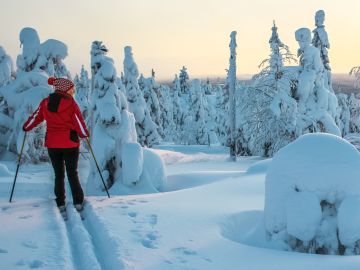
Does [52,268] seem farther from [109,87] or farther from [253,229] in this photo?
[109,87]

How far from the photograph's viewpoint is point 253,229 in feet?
22.5

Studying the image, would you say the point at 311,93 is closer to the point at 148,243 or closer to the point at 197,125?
the point at 148,243

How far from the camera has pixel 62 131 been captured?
7340mm

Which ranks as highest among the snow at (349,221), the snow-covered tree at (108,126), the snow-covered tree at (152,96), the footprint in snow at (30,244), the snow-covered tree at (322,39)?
the snow-covered tree at (322,39)

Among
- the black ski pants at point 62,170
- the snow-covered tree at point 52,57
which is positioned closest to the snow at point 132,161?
the black ski pants at point 62,170

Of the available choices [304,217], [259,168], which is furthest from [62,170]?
[259,168]

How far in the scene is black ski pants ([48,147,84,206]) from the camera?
24.0ft

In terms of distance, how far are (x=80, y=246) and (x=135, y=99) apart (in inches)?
1288

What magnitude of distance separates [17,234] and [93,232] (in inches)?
37.9

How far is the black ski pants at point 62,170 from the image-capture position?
7.32 m

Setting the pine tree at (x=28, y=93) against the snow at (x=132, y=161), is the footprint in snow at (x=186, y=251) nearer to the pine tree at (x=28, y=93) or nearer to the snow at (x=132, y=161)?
the snow at (x=132, y=161)

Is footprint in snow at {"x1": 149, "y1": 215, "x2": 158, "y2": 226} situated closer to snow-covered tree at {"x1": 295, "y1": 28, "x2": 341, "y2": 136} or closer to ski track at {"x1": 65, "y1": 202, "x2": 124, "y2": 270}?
ski track at {"x1": 65, "y1": 202, "x2": 124, "y2": 270}

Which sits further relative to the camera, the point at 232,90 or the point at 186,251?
the point at 232,90

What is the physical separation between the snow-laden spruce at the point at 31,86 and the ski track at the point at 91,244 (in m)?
13.0
